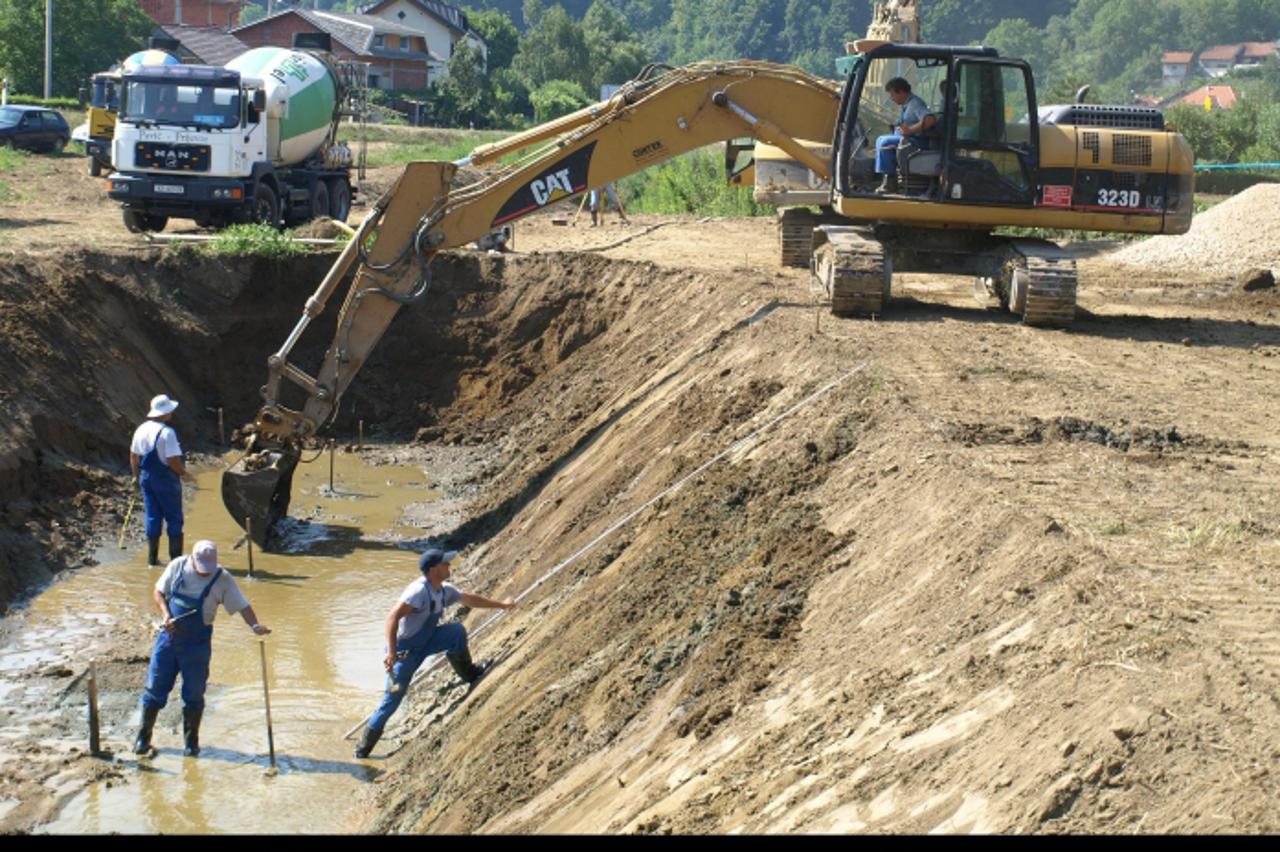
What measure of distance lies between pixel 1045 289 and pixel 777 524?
270 inches

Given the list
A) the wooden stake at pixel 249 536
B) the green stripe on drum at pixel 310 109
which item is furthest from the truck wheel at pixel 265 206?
the wooden stake at pixel 249 536

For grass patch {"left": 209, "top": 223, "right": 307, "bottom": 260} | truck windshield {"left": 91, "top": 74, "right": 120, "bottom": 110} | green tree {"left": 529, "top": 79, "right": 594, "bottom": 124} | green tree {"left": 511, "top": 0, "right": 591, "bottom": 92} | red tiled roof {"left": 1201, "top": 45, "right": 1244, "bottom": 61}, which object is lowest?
grass patch {"left": 209, "top": 223, "right": 307, "bottom": 260}

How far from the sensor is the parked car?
4069 centimetres

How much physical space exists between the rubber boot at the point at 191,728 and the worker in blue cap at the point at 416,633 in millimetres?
1159

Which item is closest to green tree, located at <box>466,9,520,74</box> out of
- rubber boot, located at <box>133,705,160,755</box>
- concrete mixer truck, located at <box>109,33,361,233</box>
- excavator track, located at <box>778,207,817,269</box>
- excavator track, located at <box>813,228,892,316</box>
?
concrete mixer truck, located at <box>109,33,361,233</box>

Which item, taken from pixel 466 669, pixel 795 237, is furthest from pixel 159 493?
pixel 795 237

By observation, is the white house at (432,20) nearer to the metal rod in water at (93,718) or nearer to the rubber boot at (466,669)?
the rubber boot at (466,669)

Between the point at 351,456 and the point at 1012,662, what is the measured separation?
14592 millimetres

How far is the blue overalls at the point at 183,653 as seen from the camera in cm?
1103

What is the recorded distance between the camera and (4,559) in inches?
572

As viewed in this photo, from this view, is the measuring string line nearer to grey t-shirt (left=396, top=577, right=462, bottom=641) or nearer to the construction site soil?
the construction site soil

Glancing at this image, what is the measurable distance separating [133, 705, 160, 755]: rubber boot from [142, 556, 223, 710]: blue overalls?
1.6 inches

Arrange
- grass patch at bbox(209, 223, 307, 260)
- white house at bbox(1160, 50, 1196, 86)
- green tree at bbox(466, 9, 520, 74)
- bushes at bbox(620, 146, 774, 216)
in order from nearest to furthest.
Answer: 1. grass patch at bbox(209, 223, 307, 260)
2. bushes at bbox(620, 146, 774, 216)
3. green tree at bbox(466, 9, 520, 74)
4. white house at bbox(1160, 50, 1196, 86)

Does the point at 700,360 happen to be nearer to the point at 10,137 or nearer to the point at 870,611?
the point at 870,611
